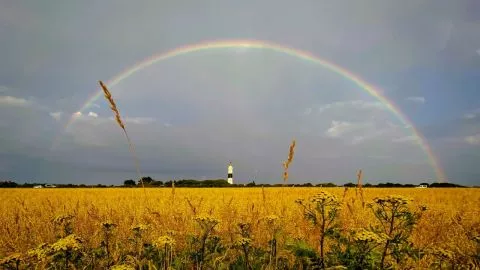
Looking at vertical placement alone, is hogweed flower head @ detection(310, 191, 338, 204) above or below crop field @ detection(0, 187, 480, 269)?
above

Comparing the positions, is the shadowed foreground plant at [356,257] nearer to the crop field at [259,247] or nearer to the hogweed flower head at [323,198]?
the crop field at [259,247]

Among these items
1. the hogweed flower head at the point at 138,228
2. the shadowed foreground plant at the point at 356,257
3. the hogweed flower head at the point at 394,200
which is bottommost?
the shadowed foreground plant at the point at 356,257

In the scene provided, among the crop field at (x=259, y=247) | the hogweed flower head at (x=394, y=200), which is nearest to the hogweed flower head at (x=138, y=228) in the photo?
the crop field at (x=259, y=247)

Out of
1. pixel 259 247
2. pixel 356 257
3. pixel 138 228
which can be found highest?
pixel 138 228

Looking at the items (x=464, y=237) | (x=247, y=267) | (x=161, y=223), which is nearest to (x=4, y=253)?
(x=161, y=223)

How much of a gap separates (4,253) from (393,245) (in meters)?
4.94

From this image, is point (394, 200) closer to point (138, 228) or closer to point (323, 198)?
point (323, 198)

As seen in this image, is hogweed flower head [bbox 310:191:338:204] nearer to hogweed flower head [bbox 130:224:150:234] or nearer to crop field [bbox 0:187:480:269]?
crop field [bbox 0:187:480:269]

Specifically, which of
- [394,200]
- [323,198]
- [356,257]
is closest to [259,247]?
[356,257]

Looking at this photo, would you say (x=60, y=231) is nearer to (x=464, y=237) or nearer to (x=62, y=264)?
(x=62, y=264)

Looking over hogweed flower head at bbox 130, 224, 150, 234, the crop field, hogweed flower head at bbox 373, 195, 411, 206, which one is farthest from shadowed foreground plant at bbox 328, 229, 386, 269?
hogweed flower head at bbox 130, 224, 150, 234

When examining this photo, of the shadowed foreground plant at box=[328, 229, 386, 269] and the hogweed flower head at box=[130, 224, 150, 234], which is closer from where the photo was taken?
the shadowed foreground plant at box=[328, 229, 386, 269]

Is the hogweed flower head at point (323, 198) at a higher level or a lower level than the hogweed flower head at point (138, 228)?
higher

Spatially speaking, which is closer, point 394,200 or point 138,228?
point 394,200
